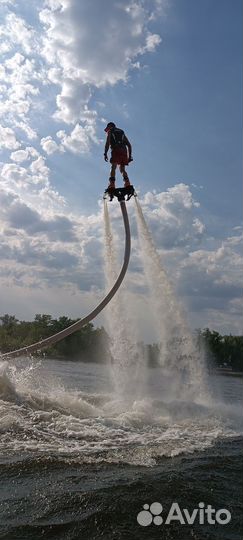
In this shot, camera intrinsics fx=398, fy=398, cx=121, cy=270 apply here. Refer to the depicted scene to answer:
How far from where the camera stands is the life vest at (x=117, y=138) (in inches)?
512

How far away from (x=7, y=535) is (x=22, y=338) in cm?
10364

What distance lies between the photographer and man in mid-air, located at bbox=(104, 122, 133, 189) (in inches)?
514

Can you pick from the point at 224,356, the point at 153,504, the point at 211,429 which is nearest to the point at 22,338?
the point at 224,356

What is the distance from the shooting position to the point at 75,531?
650 centimetres

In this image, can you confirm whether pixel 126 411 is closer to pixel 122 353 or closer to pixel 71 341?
pixel 122 353

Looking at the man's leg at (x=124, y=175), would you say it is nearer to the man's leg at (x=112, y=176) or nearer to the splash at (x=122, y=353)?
the man's leg at (x=112, y=176)

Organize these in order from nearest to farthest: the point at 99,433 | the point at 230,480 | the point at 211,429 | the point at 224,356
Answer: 1. the point at 230,480
2. the point at 99,433
3. the point at 211,429
4. the point at 224,356

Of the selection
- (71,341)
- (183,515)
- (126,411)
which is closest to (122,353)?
(126,411)

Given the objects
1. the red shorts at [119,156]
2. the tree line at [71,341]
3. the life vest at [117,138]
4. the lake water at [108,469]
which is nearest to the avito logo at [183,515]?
the lake water at [108,469]

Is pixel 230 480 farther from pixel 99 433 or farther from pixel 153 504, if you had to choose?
pixel 99 433

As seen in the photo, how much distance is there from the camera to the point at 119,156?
43.1 feet

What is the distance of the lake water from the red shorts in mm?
8814

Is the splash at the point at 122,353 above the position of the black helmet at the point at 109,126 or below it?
below

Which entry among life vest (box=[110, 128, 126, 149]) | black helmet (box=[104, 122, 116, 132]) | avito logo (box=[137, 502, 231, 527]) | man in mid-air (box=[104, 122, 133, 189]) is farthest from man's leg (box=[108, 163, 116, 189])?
avito logo (box=[137, 502, 231, 527])
